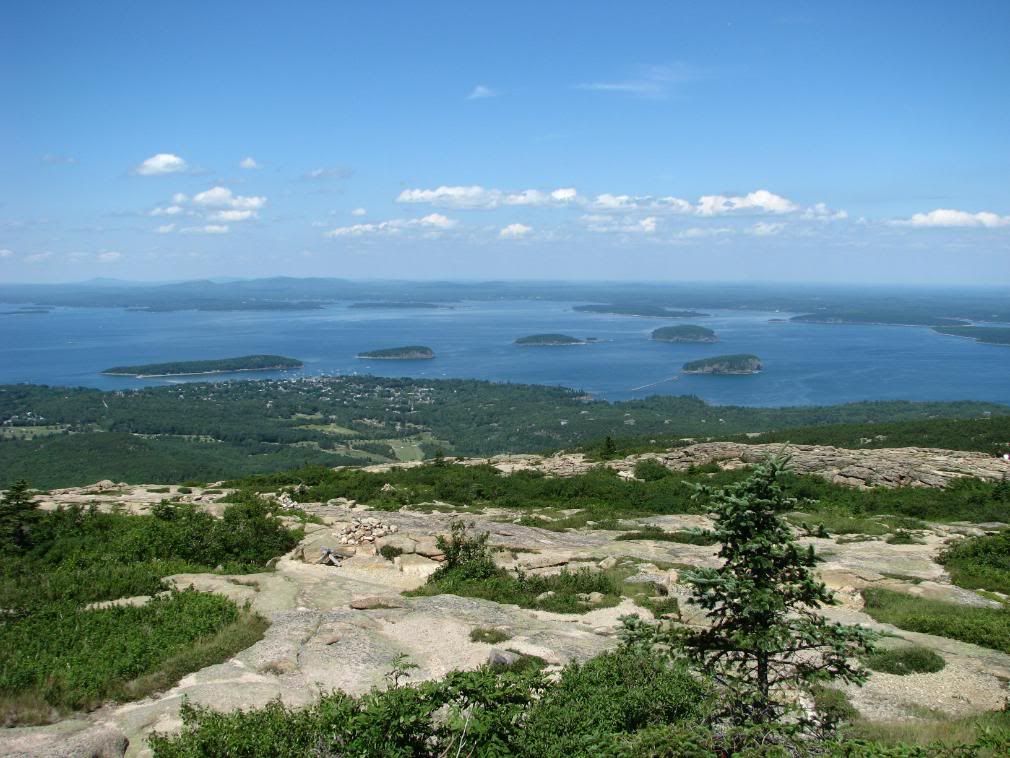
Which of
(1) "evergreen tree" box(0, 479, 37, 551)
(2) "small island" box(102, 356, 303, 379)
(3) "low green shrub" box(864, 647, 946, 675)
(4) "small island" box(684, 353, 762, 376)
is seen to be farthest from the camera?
(4) "small island" box(684, 353, 762, 376)

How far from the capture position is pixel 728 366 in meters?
149

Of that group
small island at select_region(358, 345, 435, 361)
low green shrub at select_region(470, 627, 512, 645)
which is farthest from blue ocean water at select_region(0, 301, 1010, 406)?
low green shrub at select_region(470, 627, 512, 645)

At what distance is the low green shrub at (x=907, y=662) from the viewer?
31.8 feet

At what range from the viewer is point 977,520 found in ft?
69.7

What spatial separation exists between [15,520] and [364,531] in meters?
7.95

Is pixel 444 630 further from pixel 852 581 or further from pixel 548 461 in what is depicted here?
pixel 548 461

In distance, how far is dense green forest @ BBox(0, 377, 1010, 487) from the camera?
50438mm

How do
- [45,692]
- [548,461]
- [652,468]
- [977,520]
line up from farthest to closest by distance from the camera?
[548,461], [652,468], [977,520], [45,692]

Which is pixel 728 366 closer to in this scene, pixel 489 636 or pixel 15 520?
pixel 489 636

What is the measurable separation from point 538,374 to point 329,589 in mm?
140353

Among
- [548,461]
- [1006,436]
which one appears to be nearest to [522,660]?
[548,461]

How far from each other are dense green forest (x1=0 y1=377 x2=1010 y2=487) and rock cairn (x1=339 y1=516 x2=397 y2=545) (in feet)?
78.5

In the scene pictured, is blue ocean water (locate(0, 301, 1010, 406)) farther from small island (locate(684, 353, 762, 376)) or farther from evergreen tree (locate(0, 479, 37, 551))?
evergreen tree (locate(0, 479, 37, 551))

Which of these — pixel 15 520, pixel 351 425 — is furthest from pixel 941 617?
pixel 351 425
